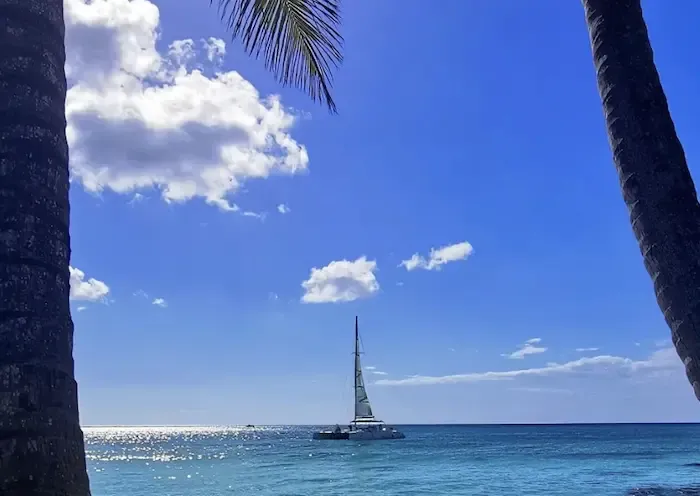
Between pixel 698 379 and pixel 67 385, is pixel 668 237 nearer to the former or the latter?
pixel 698 379

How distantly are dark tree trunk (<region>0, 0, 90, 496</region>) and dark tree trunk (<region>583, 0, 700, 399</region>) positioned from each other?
8.52 ft

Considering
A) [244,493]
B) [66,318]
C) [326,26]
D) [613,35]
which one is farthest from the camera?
[244,493]

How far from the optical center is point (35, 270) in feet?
8.75

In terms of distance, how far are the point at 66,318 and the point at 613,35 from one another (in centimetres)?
305

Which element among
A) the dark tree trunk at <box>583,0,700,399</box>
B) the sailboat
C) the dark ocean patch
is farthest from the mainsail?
the dark tree trunk at <box>583,0,700,399</box>

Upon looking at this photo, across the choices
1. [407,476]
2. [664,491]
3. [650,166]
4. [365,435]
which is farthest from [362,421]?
[650,166]

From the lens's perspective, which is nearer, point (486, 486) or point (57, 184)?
point (57, 184)

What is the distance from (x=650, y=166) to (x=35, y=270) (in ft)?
9.10

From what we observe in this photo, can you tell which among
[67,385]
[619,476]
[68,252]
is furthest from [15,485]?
[619,476]

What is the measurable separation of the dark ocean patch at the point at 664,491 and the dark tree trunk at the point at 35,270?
119 feet

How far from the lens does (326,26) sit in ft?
17.3

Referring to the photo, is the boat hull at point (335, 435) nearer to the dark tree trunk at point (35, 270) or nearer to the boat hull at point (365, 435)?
the boat hull at point (365, 435)

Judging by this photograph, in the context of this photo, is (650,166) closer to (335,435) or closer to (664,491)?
(664,491)

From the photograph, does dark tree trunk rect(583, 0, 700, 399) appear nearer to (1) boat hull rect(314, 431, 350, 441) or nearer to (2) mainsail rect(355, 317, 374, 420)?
(2) mainsail rect(355, 317, 374, 420)
